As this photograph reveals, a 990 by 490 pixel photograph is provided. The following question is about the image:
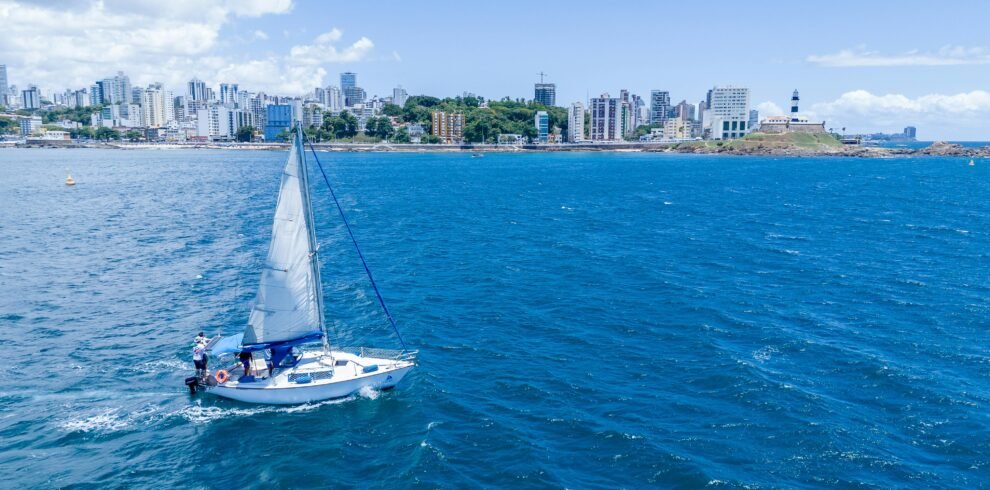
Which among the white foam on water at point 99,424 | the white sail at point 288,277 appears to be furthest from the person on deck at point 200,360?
the white foam on water at point 99,424

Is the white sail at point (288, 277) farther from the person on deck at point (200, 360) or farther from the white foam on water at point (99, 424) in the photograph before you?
the white foam on water at point (99, 424)

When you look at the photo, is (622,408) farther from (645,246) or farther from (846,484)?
(645,246)

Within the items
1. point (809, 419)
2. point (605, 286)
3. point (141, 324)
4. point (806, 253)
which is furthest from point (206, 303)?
point (806, 253)

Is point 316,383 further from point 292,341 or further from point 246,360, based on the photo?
point 246,360

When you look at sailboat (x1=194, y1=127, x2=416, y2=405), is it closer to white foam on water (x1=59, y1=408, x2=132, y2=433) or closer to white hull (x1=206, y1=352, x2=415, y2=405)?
white hull (x1=206, y1=352, x2=415, y2=405)

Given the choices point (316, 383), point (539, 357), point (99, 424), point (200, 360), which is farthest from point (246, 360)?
point (539, 357)

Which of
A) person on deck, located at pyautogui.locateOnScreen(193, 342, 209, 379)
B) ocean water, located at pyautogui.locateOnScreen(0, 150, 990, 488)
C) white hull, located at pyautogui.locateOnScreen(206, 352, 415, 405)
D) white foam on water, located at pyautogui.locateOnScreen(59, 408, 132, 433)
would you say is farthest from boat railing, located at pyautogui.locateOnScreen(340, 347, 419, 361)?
white foam on water, located at pyautogui.locateOnScreen(59, 408, 132, 433)
